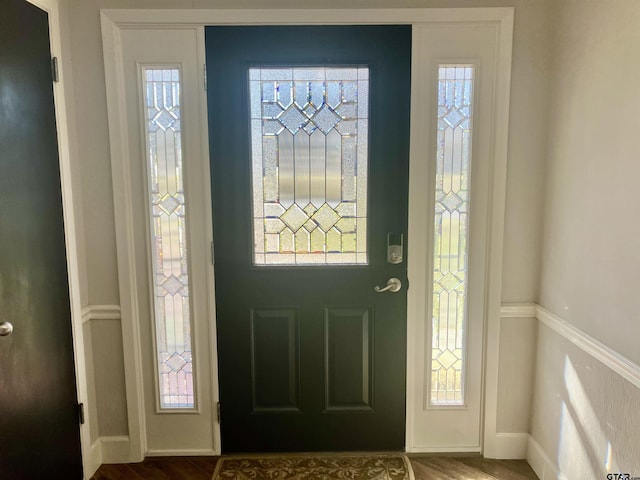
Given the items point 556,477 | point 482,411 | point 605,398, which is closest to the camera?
point 605,398

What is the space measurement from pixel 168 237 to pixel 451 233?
138cm

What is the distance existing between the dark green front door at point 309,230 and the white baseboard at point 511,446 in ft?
1.62

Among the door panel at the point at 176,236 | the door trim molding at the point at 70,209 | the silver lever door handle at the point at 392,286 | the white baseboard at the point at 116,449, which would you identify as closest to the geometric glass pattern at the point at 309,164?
the silver lever door handle at the point at 392,286

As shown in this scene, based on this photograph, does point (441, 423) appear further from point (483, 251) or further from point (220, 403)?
point (220, 403)

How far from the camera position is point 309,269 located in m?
2.10

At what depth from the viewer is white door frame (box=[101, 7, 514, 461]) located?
1.94 metres

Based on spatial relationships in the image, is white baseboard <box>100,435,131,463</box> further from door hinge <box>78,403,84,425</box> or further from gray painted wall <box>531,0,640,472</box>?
gray painted wall <box>531,0,640,472</box>

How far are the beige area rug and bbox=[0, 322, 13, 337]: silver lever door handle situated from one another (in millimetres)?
1156

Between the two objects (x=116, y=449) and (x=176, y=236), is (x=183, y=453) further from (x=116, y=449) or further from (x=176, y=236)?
(x=176, y=236)

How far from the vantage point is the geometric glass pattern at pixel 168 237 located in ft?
6.60

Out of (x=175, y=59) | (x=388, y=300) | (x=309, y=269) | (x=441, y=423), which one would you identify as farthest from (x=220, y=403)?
(x=175, y=59)

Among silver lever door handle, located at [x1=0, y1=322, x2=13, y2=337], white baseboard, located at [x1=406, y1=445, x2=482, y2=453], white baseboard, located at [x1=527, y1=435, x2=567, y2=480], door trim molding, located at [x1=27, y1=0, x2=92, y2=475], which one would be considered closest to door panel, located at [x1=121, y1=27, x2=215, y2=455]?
door trim molding, located at [x1=27, y1=0, x2=92, y2=475]

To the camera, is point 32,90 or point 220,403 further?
point 220,403

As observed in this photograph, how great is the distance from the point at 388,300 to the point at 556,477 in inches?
42.2
